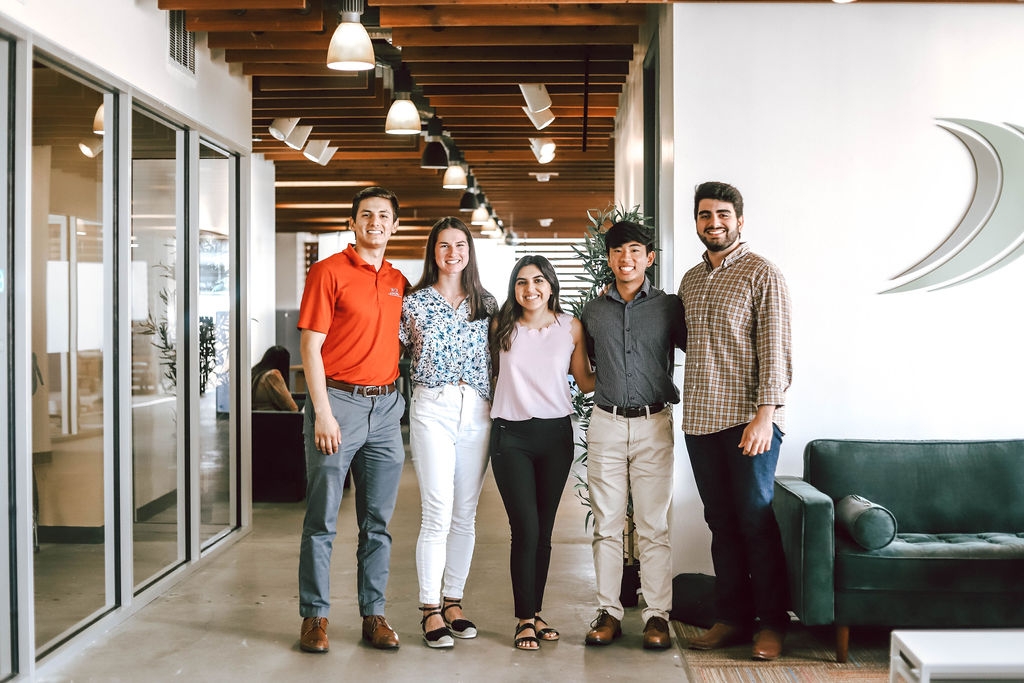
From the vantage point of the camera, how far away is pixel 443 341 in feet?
12.8

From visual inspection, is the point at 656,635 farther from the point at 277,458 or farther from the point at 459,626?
the point at 277,458

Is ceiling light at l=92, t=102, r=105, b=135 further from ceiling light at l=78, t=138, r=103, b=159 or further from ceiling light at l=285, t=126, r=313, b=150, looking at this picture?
ceiling light at l=285, t=126, r=313, b=150

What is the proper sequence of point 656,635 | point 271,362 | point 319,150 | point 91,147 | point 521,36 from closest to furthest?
point 656,635 → point 91,147 → point 521,36 → point 271,362 → point 319,150

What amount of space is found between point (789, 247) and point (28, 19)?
132 inches

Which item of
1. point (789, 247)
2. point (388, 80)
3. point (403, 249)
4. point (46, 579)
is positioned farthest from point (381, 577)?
point (403, 249)

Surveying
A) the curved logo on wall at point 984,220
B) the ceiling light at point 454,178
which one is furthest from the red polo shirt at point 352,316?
the ceiling light at point 454,178

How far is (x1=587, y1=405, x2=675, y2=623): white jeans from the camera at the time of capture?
152 inches

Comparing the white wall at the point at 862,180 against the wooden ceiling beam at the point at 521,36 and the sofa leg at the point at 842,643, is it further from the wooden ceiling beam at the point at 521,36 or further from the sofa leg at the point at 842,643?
the wooden ceiling beam at the point at 521,36

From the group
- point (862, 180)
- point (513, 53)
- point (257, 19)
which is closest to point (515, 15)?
point (513, 53)

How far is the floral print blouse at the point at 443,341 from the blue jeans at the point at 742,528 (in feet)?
3.07

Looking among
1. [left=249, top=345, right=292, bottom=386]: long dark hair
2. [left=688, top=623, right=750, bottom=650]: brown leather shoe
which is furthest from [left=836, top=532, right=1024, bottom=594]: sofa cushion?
[left=249, top=345, right=292, bottom=386]: long dark hair

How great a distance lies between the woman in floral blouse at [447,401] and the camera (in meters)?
3.88

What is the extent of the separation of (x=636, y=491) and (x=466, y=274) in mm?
1148

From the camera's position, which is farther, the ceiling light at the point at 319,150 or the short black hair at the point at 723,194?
the ceiling light at the point at 319,150
